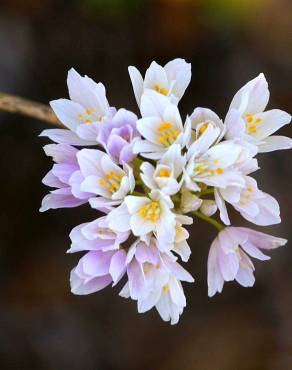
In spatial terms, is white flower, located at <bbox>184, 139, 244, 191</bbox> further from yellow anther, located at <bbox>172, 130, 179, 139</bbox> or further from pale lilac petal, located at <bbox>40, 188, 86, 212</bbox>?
pale lilac petal, located at <bbox>40, 188, 86, 212</bbox>

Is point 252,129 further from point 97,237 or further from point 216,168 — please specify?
point 97,237

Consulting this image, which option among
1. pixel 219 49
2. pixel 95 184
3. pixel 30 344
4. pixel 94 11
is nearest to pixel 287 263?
pixel 219 49

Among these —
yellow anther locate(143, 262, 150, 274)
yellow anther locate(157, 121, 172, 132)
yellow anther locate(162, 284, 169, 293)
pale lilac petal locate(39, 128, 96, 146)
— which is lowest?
yellow anther locate(162, 284, 169, 293)

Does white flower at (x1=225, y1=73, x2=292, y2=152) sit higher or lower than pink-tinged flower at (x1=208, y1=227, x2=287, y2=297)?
higher

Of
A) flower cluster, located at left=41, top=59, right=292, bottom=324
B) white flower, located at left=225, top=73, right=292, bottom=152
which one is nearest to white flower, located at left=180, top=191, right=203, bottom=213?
flower cluster, located at left=41, top=59, right=292, bottom=324

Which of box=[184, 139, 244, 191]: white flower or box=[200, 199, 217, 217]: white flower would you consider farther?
box=[200, 199, 217, 217]: white flower

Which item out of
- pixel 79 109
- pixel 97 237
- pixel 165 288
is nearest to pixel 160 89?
pixel 79 109

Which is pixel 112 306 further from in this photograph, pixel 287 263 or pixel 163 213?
pixel 163 213

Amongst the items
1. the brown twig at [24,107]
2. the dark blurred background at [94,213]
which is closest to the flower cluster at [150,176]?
the brown twig at [24,107]
